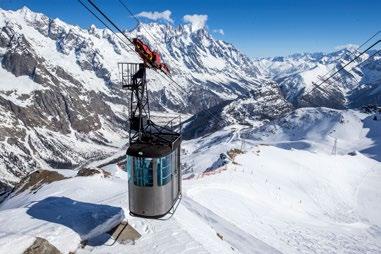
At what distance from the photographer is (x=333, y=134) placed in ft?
638

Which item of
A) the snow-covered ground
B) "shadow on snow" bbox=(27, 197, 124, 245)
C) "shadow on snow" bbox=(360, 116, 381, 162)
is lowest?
"shadow on snow" bbox=(360, 116, 381, 162)

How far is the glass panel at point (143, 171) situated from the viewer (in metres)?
25.7

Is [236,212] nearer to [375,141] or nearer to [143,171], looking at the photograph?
[143,171]

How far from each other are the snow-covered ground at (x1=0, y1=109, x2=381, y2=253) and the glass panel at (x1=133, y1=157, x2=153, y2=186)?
3.58 meters

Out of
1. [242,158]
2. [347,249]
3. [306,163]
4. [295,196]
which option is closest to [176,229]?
[347,249]

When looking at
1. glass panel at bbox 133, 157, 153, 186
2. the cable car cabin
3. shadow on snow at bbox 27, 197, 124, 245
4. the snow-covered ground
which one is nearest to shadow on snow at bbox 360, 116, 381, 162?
the snow-covered ground

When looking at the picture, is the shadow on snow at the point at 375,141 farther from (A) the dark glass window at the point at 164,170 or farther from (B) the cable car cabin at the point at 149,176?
(B) the cable car cabin at the point at 149,176

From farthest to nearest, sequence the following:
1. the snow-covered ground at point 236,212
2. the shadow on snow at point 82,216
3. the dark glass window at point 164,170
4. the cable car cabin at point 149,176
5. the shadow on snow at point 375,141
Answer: the shadow on snow at point 375,141, the shadow on snow at point 82,216, the snow-covered ground at point 236,212, the dark glass window at point 164,170, the cable car cabin at point 149,176

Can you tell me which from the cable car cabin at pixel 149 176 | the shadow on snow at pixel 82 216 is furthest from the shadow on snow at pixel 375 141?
the cable car cabin at pixel 149 176

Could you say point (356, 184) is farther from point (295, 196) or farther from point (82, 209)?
point (82, 209)

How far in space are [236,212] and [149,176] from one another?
17.7 meters

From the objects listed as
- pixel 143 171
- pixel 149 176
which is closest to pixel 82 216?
pixel 143 171

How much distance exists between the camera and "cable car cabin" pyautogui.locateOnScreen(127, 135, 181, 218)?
2566 cm

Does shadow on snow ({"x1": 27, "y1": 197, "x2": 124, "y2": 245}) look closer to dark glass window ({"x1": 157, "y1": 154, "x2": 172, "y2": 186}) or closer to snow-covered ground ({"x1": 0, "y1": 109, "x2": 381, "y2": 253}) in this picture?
snow-covered ground ({"x1": 0, "y1": 109, "x2": 381, "y2": 253})
